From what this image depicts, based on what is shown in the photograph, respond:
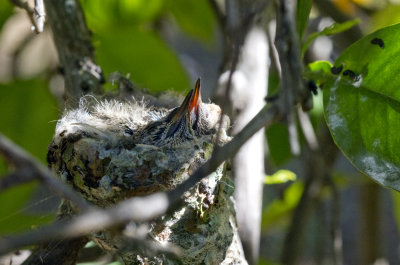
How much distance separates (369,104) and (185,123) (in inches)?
34.6

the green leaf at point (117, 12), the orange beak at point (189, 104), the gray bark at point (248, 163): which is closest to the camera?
the gray bark at point (248, 163)

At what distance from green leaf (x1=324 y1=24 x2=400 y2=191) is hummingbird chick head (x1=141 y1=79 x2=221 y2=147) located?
619mm

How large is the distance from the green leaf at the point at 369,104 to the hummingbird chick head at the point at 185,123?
0.62 meters

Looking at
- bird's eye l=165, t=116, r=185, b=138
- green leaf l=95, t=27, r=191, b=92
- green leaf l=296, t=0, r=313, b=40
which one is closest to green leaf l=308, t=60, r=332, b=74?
green leaf l=296, t=0, r=313, b=40

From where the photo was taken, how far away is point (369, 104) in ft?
5.43

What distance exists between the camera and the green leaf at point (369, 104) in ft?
5.16

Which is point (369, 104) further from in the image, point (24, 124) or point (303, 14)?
point (24, 124)

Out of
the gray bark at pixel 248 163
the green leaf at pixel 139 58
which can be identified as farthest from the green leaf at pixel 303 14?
the green leaf at pixel 139 58

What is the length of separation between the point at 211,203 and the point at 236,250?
19cm

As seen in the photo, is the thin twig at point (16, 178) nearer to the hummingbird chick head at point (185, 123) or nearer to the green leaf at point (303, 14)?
the green leaf at point (303, 14)

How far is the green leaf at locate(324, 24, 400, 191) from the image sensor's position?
157cm

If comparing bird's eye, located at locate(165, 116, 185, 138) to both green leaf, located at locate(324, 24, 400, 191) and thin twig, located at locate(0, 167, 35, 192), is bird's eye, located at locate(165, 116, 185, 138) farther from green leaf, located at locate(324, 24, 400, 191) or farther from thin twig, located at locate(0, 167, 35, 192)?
thin twig, located at locate(0, 167, 35, 192)

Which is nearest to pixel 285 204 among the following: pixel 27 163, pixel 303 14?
pixel 303 14

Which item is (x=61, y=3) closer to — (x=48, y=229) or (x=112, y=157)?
(x=112, y=157)
